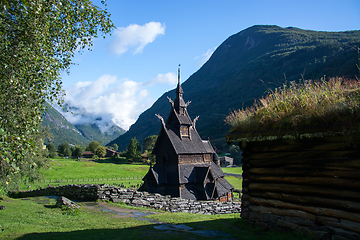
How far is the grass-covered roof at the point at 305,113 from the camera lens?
746 cm

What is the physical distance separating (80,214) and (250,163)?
9.94m

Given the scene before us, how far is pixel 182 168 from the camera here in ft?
96.2

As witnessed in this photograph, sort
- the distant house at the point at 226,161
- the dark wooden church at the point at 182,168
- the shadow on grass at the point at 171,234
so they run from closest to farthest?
the shadow on grass at the point at 171,234 < the dark wooden church at the point at 182,168 < the distant house at the point at 226,161

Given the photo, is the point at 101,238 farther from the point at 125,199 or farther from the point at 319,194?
the point at 125,199

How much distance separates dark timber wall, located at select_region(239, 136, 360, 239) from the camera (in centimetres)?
745

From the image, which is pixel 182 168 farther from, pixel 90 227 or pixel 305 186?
pixel 305 186

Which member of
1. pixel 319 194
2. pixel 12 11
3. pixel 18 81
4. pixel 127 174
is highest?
pixel 12 11

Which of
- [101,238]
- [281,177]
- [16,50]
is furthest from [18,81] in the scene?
[281,177]

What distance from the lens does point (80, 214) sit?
43.2ft

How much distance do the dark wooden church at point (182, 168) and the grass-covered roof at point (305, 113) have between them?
769 inches

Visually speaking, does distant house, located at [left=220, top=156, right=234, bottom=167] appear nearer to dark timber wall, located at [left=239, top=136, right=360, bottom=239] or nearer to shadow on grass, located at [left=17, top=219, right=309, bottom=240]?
dark timber wall, located at [left=239, top=136, right=360, bottom=239]

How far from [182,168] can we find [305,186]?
21532 mm

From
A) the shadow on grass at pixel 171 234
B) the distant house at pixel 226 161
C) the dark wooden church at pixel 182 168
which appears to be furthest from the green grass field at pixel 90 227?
the distant house at pixel 226 161

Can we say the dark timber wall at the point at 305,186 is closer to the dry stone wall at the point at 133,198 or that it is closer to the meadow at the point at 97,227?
the meadow at the point at 97,227
